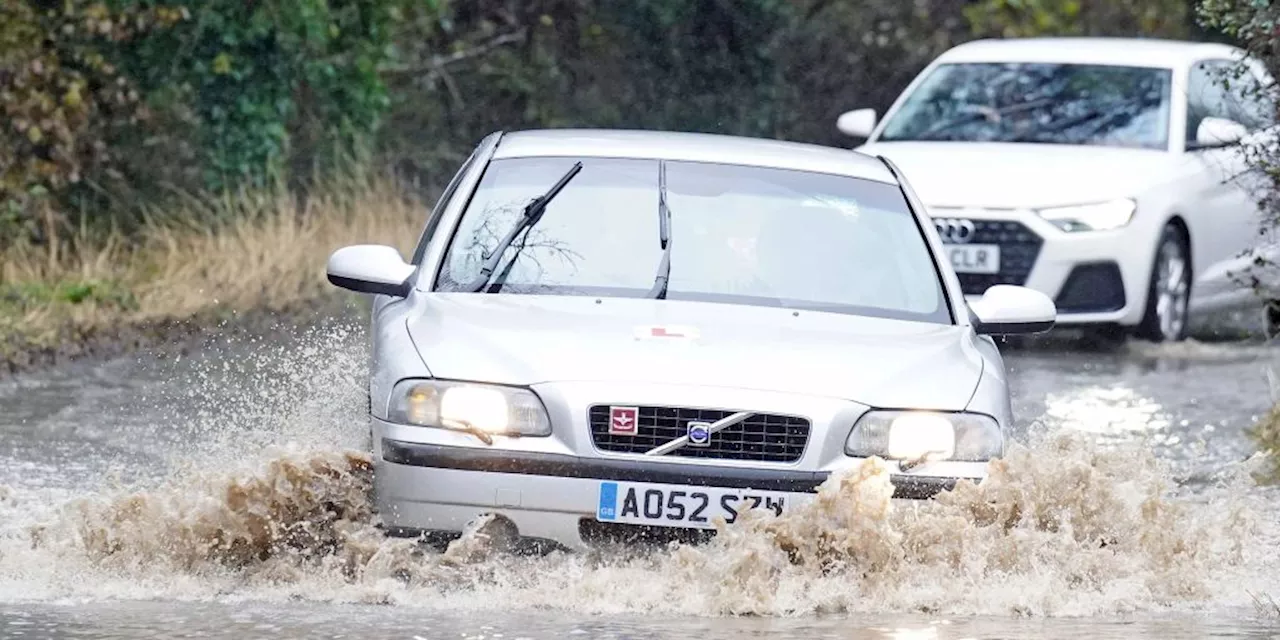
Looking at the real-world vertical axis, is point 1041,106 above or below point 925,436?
below

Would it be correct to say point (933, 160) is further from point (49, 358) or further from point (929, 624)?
point (929, 624)

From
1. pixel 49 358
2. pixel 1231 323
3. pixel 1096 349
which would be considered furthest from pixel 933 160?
pixel 49 358

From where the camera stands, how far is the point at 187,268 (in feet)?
55.2

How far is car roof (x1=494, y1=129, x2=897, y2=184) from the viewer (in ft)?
30.1

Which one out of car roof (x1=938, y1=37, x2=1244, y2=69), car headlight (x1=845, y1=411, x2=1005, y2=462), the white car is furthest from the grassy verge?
car headlight (x1=845, y1=411, x2=1005, y2=462)

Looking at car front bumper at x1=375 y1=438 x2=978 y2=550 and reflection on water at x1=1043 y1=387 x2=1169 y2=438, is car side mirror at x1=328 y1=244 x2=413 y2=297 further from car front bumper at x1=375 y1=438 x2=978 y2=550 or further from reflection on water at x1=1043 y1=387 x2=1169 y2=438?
reflection on water at x1=1043 y1=387 x2=1169 y2=438

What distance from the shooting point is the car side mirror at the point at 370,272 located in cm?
853

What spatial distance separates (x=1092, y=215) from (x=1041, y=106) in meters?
1.51

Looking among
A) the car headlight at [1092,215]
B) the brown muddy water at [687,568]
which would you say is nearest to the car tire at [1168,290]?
the car headlight at [1092,215]

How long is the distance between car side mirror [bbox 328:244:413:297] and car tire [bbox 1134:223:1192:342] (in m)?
7.88

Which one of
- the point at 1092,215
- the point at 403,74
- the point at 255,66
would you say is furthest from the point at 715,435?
the point at 403,74

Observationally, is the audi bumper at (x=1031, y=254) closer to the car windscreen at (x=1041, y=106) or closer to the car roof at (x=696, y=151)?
the car windscreen at (x=1041, y=106)

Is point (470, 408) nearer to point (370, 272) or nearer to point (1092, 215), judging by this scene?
point (370, 272)

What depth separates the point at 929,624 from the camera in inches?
283
